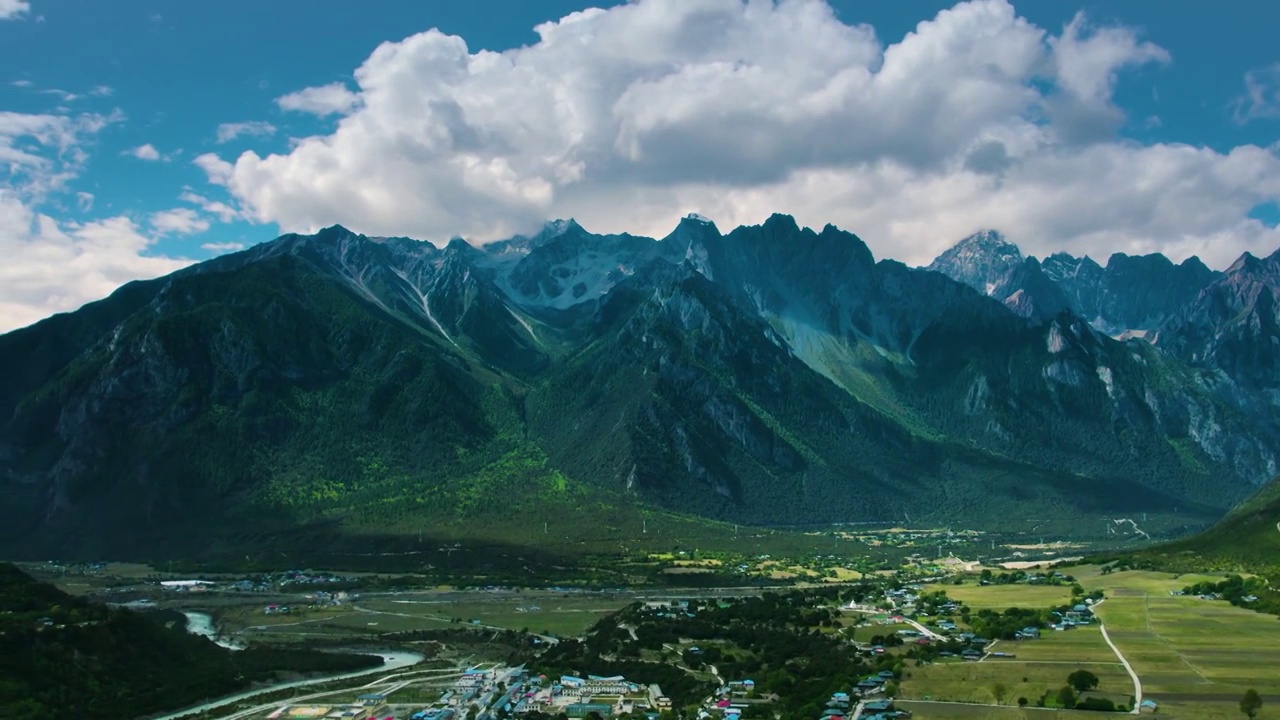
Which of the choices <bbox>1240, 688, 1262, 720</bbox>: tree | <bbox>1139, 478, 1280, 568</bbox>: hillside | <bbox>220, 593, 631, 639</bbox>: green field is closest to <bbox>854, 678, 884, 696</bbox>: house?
<bbox>1240, 688, 1262, 720</bbox>: tree

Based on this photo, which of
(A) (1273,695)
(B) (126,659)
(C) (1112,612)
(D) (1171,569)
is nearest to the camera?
(A) (1273,695)

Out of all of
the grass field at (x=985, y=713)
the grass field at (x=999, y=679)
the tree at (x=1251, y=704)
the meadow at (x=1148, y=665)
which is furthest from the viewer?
the grass field at (x=999, y=679)

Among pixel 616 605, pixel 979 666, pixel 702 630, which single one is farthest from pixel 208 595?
pixel 979 666

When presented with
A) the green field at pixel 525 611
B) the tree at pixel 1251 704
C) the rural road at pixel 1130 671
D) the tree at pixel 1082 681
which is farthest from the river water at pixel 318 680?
the tree at pixel 1251 704

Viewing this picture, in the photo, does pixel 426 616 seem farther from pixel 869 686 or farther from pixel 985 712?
pixel 985 712

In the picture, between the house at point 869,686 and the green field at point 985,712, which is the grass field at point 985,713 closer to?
the green field at point 985,712

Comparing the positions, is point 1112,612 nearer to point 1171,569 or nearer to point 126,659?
point 1171,569

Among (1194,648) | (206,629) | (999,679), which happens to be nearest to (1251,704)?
(999,679)
